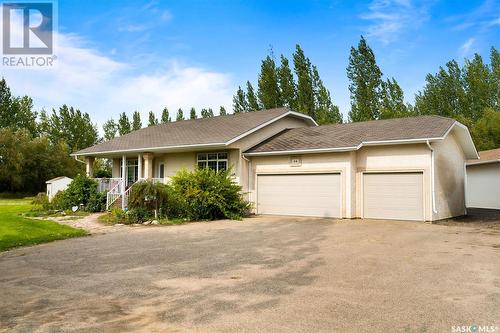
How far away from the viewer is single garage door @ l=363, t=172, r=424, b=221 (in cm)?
1502

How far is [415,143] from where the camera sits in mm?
15070

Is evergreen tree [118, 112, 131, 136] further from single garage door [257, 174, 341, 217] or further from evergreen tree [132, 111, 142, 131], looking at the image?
single garage door [257, 174, 341, 217]

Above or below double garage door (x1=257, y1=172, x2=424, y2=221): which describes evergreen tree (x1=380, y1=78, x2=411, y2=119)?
above

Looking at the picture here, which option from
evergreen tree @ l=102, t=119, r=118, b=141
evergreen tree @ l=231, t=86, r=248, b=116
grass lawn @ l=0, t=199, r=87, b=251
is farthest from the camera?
evergreen tree @ l=102, t=119, r=118, b=141

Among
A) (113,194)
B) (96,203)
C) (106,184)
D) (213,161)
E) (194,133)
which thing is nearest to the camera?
(213,161)

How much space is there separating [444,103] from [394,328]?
140ft

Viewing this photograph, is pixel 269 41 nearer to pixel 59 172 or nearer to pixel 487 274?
pixel 59 172

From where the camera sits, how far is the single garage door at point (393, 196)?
15016mm

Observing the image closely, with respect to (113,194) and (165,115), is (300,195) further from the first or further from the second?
(165,115)

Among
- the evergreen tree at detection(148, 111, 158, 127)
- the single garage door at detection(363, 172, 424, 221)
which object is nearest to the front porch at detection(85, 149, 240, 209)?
the single garage door at detection(363, 172, 424, 221)

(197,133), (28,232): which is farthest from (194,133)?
(28,232)
